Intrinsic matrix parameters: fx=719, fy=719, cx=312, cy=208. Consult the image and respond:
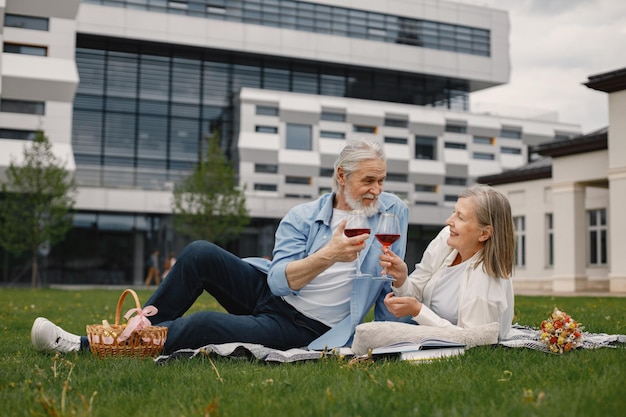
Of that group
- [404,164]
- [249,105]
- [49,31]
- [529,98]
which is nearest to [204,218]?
[249,105]

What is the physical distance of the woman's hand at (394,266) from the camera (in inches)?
190

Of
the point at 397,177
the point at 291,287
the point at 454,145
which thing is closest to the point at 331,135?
the point at 397,177

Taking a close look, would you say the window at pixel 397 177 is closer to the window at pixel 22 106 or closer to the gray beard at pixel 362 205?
the window at pixel 22 106

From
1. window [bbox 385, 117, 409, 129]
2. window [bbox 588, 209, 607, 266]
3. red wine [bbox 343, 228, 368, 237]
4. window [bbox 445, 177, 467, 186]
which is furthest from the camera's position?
window [bbox 445, 177, 467, 186]

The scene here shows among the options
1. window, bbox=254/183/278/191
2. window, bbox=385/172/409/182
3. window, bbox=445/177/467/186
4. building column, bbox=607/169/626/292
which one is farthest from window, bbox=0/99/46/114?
building column, bbox=607/169/626/292

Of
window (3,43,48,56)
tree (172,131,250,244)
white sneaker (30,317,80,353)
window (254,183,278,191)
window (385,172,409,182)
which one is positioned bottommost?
white sneaker (30,317,80,353)

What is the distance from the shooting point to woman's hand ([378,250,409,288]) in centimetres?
483

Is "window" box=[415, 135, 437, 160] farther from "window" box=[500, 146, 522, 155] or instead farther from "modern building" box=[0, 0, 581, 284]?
"window" box=[500, 146, 522, 155]

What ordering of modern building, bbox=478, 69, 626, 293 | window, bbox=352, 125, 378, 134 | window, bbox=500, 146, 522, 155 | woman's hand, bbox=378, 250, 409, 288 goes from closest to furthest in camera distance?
woman's hand, bbox=378, 250, 409, 288, modern building, bbox=478, 69, 626, 293, window, bbox=352, 125, 378, 134, window, bbox=500, 146, 522, 155

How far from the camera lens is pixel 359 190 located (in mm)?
5234

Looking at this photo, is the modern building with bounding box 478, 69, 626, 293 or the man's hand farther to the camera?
the modern building with bounding box 478, 69, 626, 293

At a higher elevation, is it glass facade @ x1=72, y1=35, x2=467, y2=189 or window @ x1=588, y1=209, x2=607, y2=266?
glass facade @ x1=72, y1=35, x2=467, y2=189

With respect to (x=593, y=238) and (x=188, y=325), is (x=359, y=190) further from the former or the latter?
(x=593, y=238)

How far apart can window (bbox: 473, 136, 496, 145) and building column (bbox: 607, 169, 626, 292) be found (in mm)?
26871
